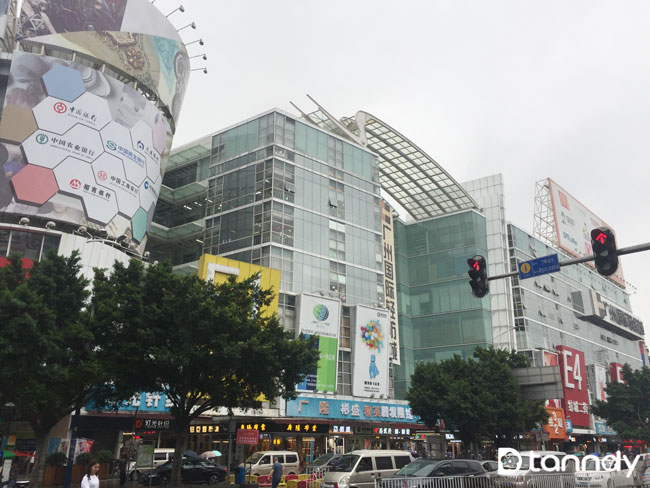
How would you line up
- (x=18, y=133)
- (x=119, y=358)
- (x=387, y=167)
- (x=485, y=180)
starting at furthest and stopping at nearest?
(x=485, y=180) < (x=387, y=167) < (x=18, y=133) < (x=119, y=358)

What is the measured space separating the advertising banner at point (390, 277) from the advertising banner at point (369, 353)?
8.96 m

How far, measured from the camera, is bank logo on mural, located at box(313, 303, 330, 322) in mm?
52469

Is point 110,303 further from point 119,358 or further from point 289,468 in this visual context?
point 289,468

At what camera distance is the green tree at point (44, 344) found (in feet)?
71.6

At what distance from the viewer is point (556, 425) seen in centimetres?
6575

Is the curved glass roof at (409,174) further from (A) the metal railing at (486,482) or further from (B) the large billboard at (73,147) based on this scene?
(A) the metal railing at (486,482)

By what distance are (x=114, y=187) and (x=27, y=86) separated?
32.4 feet

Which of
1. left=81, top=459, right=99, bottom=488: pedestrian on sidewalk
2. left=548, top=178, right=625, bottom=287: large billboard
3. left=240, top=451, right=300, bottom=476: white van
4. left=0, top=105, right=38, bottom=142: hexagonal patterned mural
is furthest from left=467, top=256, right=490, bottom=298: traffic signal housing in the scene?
left=548, top=178, right=625, bottom=287: large billboard

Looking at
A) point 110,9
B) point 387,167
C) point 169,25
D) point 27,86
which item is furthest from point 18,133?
point 387,167

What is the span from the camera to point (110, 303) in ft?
81.8

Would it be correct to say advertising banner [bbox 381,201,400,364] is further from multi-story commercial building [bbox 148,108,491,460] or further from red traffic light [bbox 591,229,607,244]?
red traffic light [bbox 591,229,607,244]

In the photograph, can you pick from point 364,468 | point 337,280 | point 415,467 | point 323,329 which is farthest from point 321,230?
point 415,467

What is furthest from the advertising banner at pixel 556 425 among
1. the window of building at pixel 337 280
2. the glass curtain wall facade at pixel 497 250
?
the window of building at pixel 337 280

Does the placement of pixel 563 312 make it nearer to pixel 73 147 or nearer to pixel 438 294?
pixel 438 294
